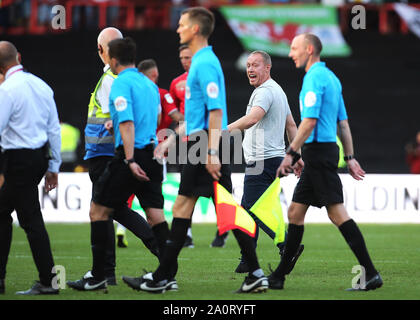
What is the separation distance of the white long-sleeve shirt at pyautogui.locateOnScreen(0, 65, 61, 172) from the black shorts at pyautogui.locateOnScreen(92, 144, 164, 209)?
585 millimetres

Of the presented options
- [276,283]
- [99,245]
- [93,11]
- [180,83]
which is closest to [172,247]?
[99,245]

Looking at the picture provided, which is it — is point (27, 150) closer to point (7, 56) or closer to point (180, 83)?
point (7, 56)

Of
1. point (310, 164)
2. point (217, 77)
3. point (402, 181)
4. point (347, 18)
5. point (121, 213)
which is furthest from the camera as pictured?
point (347, 18)

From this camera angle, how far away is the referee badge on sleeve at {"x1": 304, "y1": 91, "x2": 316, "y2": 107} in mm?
7418

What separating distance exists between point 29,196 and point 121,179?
74cm

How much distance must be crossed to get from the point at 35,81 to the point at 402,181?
1005 cm

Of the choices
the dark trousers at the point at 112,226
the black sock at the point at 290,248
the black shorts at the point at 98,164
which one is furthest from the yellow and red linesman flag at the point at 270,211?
the black shorts at the point at 98,164

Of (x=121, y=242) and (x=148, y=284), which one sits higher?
(x=148, y=284)

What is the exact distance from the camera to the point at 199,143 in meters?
7.03

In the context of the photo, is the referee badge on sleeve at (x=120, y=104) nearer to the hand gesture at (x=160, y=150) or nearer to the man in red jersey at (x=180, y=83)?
the hand gesture at (x=160, y=150)

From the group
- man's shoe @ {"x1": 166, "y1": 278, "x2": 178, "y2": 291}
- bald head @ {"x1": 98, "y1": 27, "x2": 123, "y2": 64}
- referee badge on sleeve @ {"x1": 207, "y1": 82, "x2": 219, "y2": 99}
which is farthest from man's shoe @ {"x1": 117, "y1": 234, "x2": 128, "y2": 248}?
referee badge on sleeve @ {"x1": 207, "y1": 82, "x2": 219, "y2": 99}

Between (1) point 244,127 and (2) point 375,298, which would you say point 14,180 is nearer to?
(1) point 244,127

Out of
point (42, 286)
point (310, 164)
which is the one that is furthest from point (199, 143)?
point (42, 286)

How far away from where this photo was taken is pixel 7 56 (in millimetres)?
7242
